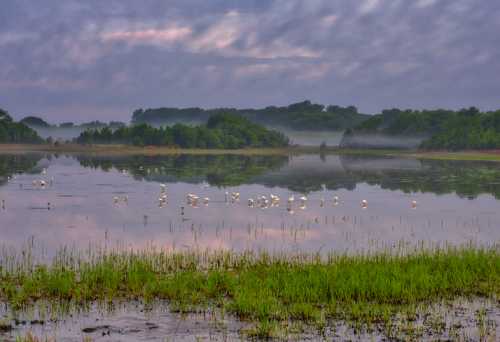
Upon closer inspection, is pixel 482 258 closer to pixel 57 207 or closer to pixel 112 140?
pixel 57 207

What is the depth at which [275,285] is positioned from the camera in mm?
18562

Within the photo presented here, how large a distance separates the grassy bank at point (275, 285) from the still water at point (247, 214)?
4167mm

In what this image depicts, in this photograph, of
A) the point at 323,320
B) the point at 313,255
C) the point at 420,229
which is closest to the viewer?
the point at 323,320

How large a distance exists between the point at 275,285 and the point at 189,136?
15052 cm

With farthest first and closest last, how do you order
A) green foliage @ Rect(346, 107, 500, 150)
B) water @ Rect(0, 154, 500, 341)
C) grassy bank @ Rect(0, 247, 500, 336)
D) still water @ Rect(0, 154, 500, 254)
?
green foliage @ Rect(346, 107, 500, 150), still water @ Rect(0, 154, 500, 254), grassy bank @ Rect(0, 247, 500, 336), water @ Rect(0, 154, 500, 341)

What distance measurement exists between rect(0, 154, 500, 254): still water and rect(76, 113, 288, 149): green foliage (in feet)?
335

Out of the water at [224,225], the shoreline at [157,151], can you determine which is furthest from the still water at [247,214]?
the shoreline at [157,151]

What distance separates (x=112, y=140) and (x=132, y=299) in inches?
6153

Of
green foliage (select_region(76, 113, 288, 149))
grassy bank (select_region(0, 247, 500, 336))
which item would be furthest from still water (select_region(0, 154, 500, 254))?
green foliage (select_region(76, 113, 288, 149))

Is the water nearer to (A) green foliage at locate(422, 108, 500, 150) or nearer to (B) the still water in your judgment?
(B) the still water

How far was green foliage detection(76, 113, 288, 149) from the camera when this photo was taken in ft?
→ 544

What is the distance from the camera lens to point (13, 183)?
5634 centimetres

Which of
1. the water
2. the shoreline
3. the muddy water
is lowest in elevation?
the muddy water

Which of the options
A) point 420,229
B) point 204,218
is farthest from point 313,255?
point 204,218
